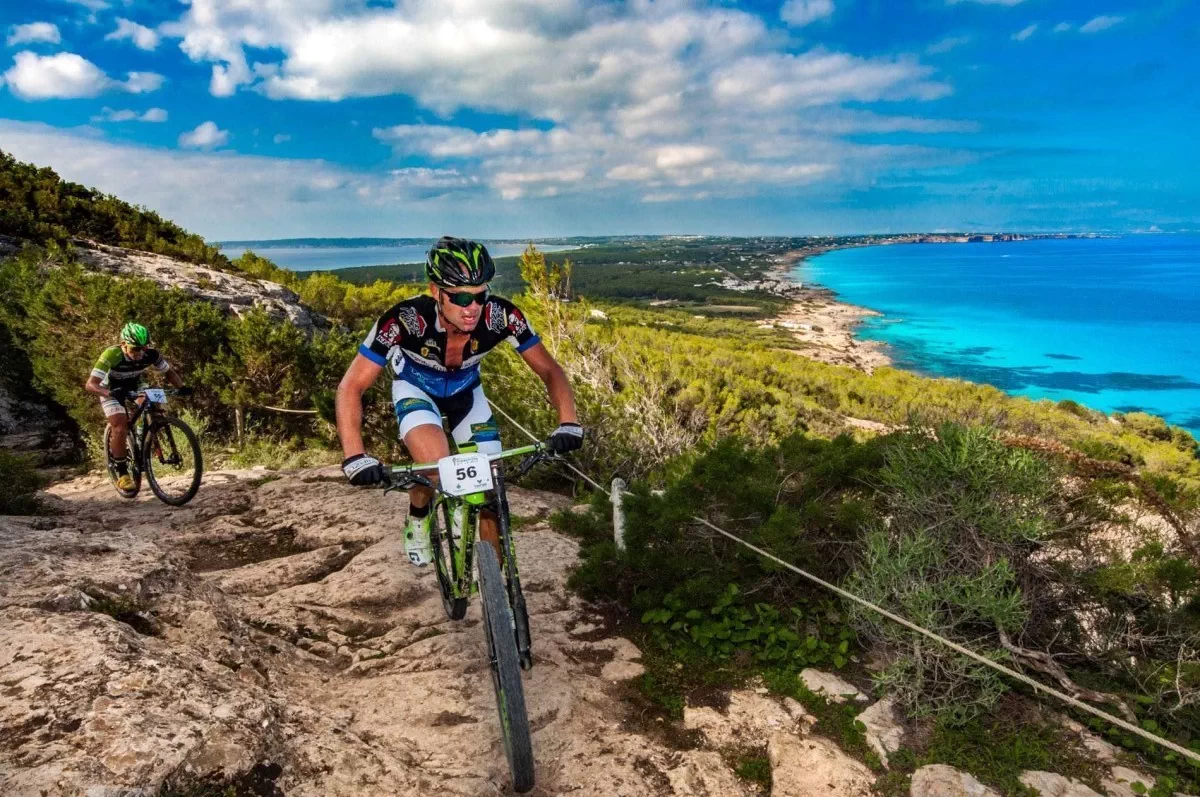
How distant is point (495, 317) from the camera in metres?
3.84

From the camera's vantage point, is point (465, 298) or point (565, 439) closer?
point (565, 439)

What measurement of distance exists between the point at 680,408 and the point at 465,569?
10307mm

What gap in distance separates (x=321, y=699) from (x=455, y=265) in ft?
7.87

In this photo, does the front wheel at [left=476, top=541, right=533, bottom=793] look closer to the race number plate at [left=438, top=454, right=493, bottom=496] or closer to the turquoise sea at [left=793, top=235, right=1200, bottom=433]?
the race number plate at [left=438, top=454, right=493, bottom=496]

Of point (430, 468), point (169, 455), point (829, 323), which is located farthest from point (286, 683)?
point (829, 323)

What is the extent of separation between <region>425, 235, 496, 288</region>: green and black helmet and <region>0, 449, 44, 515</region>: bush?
5.47 m

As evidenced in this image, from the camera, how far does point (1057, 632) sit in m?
3.51

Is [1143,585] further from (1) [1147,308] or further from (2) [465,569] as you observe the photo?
(1) [1147,308]

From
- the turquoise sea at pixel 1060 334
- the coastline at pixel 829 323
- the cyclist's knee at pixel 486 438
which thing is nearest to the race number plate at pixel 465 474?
Result: the cyclist's knee at pixel 486 438

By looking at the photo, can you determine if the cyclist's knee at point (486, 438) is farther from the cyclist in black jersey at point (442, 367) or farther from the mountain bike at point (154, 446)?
the mountain bike at point (154, 446)

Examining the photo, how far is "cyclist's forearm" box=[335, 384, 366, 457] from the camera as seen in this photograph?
127 inches

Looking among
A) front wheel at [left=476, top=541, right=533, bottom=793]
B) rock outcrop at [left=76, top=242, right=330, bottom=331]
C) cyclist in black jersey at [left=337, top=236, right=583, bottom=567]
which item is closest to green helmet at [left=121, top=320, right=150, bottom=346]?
cyclist in black jersey at [left=337, top=236, right=583, bottom=567]

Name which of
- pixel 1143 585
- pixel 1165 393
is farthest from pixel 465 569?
pixel 1165 393

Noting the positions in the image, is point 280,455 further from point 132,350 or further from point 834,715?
point 834,715
